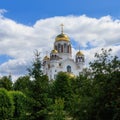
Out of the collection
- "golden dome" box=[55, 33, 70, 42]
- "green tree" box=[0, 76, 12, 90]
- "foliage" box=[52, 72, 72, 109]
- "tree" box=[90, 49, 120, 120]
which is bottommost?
"tree" box=[90, 49, 120, 120]

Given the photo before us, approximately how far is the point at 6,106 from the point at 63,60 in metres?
63.6

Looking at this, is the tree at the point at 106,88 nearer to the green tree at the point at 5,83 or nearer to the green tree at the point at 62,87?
the green tree at the point at 62,87

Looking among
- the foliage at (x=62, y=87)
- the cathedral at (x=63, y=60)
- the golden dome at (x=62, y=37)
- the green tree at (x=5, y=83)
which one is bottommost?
the foliage at (x=62, y=87)

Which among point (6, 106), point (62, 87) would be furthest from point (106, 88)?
point (62, 87)

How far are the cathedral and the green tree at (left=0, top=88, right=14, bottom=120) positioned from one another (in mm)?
60141

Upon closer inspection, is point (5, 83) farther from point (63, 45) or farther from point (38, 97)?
point (63, 45)

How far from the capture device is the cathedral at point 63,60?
111 m

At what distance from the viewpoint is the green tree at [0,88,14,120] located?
49.4 meters

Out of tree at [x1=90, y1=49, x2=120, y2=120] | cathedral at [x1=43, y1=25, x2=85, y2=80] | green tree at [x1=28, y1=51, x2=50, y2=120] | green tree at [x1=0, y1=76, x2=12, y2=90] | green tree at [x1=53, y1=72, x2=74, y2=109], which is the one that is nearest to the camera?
tree at [x1=90, y1=49, x2=120, y2=120]

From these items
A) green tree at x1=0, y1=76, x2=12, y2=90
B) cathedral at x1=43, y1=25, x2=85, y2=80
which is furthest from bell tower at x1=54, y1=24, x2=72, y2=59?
green tree at x1=0, y1=76, x2=12, y2=90

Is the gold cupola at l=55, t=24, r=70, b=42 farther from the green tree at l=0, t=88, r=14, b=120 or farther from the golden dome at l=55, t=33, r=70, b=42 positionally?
the green tree at l=0, t=88, r=14, b=120

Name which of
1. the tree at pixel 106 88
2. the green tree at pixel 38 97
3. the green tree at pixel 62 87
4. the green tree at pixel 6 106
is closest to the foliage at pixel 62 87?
the green tree at pixel 62 87

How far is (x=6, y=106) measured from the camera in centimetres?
4988

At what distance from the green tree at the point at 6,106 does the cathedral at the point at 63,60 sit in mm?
60141
